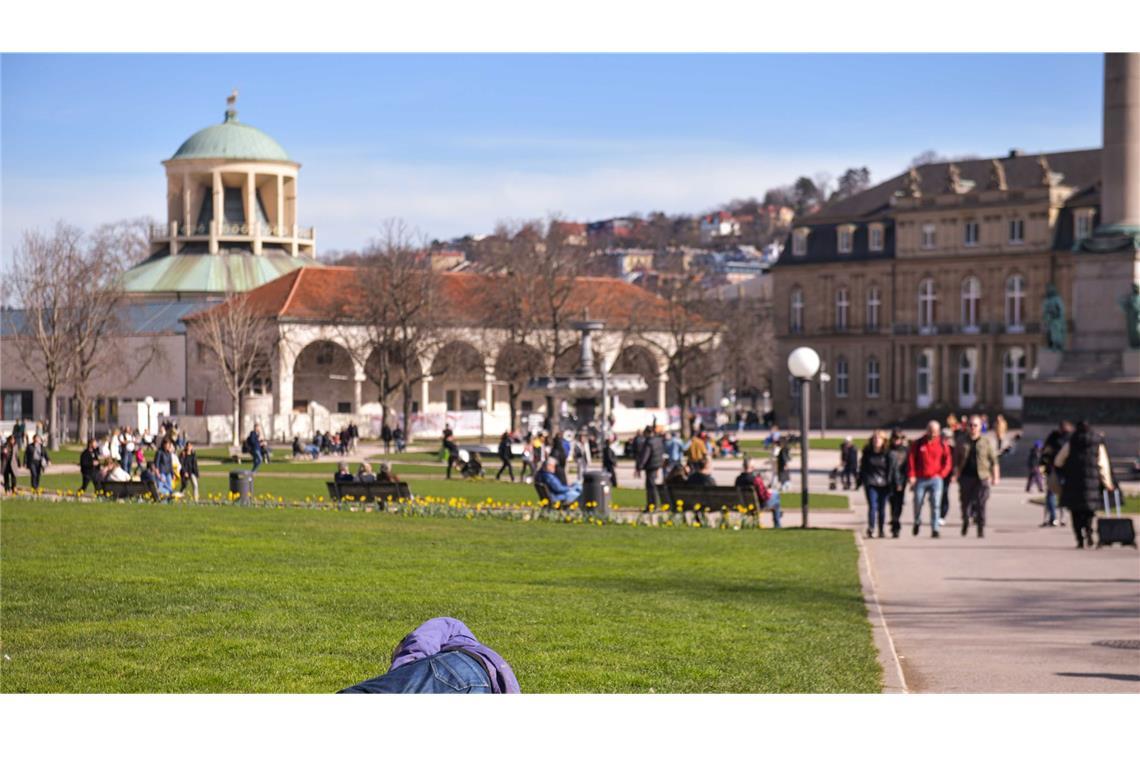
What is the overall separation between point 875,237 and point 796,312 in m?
6.85

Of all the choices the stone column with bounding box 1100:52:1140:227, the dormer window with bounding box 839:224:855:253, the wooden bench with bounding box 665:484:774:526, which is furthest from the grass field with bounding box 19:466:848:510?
the dormer window with bounding box 839:224:855:253

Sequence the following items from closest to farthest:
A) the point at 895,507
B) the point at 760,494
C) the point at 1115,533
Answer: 1. the point at 1115,533
2. the point at 895,507
3. the point at 760,494

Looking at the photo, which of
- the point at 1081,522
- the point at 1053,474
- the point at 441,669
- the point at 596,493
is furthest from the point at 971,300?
the point at 441,669

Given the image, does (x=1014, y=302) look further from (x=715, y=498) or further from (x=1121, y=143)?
(x=715, y=498)

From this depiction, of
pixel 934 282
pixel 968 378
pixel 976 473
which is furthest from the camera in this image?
pixel 934 282

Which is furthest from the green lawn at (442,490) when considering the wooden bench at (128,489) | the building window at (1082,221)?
the building window at (1082,221)

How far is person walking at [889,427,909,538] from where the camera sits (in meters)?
24.0

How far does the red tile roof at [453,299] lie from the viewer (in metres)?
77.4

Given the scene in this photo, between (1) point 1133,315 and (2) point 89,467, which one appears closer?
(2) point 89,467

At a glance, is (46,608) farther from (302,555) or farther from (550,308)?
(550,308)

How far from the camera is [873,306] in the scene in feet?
317

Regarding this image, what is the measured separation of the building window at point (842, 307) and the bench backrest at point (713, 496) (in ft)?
236

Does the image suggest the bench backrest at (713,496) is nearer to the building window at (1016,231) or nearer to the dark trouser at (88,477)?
the dark trouser at (88,477)

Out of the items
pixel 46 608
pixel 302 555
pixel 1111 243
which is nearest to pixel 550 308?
pixel 1111 243
